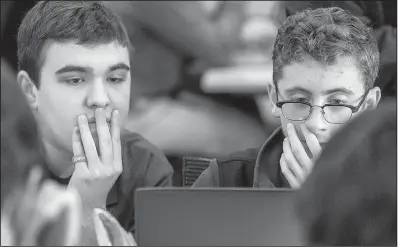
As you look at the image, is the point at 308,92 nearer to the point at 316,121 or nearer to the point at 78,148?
the point at 316,121

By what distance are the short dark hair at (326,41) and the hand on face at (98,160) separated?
29 cm

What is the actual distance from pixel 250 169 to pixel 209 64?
1.03ft

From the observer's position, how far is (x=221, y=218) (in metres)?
0.71

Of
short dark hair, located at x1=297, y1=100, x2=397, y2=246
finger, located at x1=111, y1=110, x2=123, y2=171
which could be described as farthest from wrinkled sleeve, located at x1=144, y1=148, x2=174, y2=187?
short dark hair, located at x1=297, y1=100, x2=397, y2=246

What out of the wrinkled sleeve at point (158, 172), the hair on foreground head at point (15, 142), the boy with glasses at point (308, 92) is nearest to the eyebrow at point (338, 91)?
the boy with glasses at point (308, 92)

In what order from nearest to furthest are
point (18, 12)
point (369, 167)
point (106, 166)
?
point (369, 167) → point (106, 166) → point (18, 12)

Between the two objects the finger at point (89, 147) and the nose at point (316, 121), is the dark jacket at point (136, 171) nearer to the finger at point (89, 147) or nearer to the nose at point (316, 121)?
the finger at point (89, 147)

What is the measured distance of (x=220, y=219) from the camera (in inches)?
28.0

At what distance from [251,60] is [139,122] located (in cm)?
26

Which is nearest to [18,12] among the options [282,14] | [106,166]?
[106,166]

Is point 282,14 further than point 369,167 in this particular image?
Yes

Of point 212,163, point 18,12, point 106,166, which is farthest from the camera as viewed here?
point 18,12

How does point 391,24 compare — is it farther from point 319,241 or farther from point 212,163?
point 319,241

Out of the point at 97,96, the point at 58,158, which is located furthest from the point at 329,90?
the point at 58,158
